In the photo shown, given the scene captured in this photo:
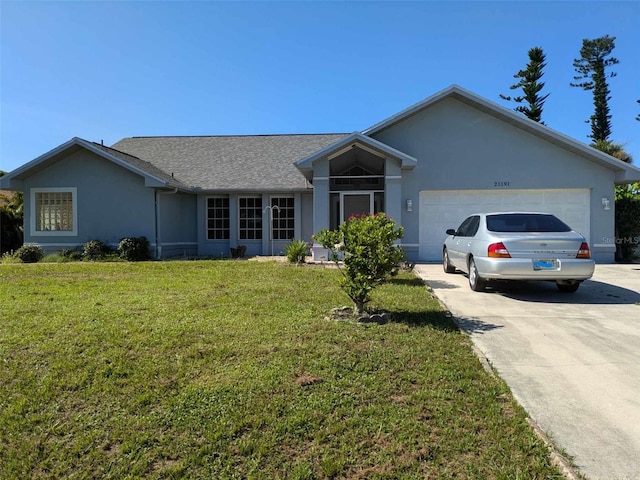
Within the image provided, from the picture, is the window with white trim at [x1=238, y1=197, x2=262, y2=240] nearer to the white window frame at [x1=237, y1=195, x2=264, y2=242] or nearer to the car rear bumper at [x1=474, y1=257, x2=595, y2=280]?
the white window frame at [x1=237, y1=195, x2=264, y2=242]

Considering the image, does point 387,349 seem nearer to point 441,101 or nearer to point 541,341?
point 541,341

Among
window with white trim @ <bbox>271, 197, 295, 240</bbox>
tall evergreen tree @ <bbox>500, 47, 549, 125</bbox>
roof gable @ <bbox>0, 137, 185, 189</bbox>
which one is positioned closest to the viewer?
roof gable @ <bbox>0, 137, 185, 189</bbox>

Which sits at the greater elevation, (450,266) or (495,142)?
(495,142)

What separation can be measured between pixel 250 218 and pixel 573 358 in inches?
559

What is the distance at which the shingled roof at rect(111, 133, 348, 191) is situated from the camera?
55.9ft

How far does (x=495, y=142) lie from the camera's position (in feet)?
46.6

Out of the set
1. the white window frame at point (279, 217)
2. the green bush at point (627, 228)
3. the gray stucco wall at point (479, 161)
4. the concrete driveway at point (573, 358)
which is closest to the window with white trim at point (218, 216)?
the white window frame at point (279, 217)

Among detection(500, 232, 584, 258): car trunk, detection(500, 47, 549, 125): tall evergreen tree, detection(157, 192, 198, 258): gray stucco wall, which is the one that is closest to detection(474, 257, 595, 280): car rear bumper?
detection(500, 232, 584, 258): car trunk

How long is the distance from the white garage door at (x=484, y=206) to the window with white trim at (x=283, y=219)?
5.57m

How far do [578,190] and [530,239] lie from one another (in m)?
8.78

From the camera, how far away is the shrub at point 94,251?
14.6 meters

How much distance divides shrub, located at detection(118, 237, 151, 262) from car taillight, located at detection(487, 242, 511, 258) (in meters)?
12.1

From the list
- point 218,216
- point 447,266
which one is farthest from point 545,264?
point 218,216

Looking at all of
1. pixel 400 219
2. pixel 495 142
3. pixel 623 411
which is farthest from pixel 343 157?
pixel 623 411
